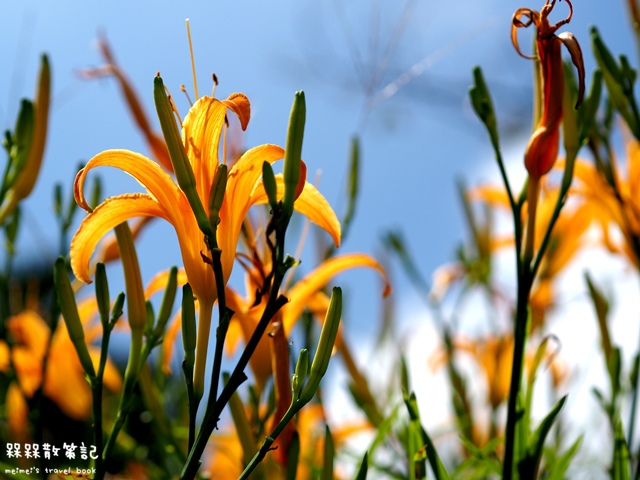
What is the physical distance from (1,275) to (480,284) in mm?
914

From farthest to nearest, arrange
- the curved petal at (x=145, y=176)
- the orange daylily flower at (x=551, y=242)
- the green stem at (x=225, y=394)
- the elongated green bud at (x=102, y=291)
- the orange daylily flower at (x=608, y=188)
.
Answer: the orange daylily flower at (x=551, y=242), the orange daylily flower at (x=608, y=188), the elongated green bud at (x=102, y=291), the curved petal at (x=145, y=176), the green stem at (x=225, y=394)

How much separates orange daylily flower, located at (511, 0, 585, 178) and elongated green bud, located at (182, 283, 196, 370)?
39cm

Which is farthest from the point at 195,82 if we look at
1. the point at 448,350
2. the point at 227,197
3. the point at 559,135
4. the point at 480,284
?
the point at 480,284

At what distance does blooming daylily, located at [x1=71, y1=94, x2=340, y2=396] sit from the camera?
63 centimetres

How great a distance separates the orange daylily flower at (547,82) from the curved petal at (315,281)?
0.75ft

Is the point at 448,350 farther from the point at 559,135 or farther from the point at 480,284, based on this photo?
the point at 559,135

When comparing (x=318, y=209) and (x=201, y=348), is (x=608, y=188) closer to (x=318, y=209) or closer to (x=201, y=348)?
(x=318, y=209)

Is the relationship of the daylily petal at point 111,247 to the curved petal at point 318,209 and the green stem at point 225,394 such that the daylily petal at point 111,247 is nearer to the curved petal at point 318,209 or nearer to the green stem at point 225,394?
the curved petal at point 318,209

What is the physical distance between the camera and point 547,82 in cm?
75

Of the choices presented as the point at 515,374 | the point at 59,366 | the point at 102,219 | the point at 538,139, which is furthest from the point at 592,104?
the point at 59,366

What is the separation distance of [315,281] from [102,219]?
1.13 feet

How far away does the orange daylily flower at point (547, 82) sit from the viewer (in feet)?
2.38

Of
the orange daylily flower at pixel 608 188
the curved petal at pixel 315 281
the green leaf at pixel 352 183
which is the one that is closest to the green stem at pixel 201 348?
the curved petal at pixel 315 281

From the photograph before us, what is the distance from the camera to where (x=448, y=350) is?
51.7 inches
